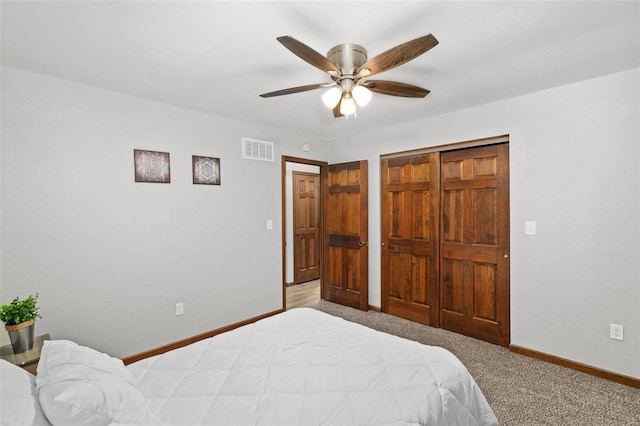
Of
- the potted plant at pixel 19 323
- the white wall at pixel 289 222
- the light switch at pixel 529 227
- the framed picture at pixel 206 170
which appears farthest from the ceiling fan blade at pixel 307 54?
the white wall at pixel 289 222

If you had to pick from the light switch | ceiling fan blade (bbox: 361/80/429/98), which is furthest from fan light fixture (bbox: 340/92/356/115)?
the light switch

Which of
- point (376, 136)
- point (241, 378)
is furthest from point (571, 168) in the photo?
point (241, 378)

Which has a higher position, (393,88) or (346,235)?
(393,88)

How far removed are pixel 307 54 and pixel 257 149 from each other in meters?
2.36

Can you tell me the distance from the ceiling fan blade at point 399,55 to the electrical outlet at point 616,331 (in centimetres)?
271

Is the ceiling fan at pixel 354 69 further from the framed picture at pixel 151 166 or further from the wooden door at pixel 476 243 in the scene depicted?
the framed picture at pixel 151 166

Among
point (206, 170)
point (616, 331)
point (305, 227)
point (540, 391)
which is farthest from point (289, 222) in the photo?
point (616, 331)

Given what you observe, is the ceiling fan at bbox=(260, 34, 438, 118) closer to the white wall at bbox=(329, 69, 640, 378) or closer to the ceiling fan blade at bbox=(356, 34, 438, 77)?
the ceiling fan blade at bbox=(356, 34, 438, 77)

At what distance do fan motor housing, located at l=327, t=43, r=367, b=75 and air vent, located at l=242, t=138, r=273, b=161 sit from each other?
2.04 metres

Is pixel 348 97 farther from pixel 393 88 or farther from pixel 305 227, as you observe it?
pixel 305 227

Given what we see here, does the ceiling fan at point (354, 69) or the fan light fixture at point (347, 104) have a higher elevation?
the ceiling fan at point (354, 69)

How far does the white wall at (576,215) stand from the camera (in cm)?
240

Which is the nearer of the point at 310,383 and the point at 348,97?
the point at 310,383

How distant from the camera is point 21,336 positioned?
5.74 feet
